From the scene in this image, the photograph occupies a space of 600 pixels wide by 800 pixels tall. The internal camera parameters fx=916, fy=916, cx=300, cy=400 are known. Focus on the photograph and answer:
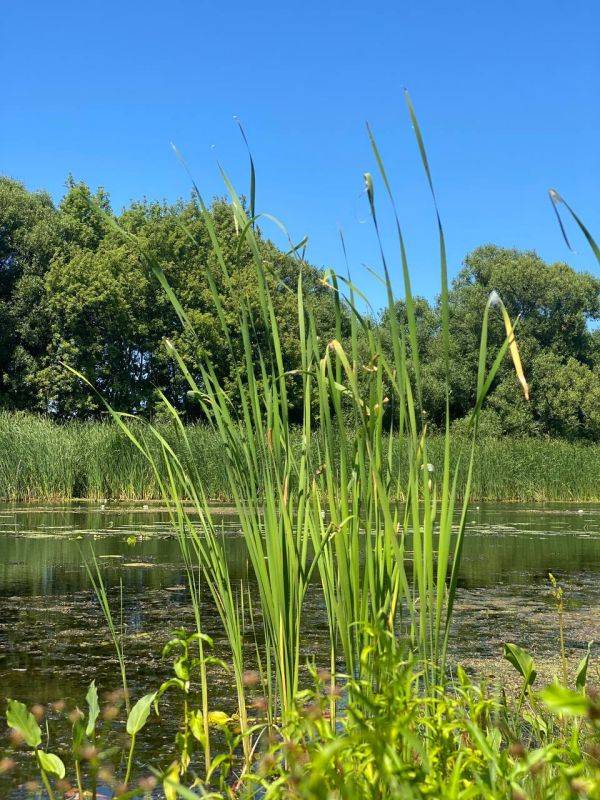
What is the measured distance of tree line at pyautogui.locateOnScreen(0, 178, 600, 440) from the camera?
85.5ft

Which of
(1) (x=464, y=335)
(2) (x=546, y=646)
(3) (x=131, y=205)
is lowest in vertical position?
(2) (x=546, y=646)

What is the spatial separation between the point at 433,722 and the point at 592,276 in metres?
33.6

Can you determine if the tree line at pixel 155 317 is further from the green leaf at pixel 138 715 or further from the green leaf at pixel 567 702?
the green leaf at pixel 567 702

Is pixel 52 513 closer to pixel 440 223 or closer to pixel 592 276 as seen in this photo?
pixel 440 223

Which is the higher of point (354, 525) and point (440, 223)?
point (440, 223)

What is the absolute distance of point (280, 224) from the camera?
1925mm

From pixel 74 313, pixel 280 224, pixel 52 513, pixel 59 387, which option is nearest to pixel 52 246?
pixel 74 313

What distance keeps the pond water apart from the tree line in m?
14.9

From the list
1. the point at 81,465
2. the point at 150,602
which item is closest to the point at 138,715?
the point at 150,602

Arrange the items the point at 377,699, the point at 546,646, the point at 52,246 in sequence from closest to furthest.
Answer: the point at 377,699 → the point at 546,646 → the point at 52,246

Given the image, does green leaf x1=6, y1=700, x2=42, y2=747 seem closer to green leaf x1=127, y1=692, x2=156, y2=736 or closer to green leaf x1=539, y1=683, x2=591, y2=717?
green leaf x1=127, y1=692, x2=156, y2=736

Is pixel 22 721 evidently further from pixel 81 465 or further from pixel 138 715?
pixel 81 465

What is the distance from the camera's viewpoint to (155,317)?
91.9 feet

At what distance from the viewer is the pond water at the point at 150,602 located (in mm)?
3195
